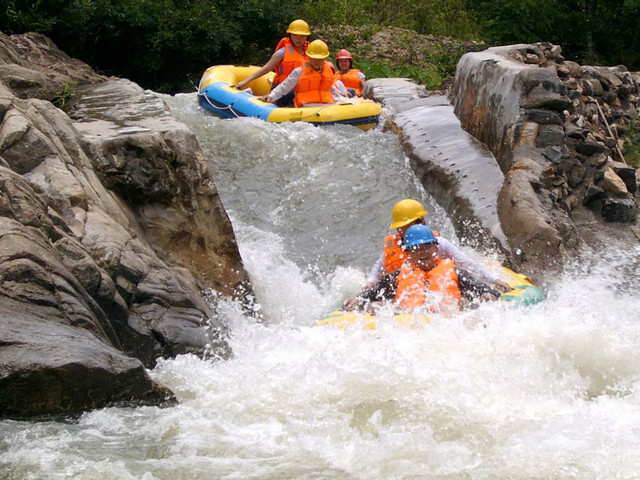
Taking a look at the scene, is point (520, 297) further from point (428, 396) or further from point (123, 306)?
point (123, 306)

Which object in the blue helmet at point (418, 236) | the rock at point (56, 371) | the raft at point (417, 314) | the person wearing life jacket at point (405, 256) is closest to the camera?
the rock at point (56, 371)

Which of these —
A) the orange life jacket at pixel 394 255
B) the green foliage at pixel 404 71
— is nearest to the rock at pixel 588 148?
the orange life jacket at pixel 394 255

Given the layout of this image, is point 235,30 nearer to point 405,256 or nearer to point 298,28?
point 298,28

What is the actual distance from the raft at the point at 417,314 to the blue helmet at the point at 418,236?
2.16ft

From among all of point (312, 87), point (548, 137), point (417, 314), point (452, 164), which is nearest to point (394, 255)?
point (417, 314)

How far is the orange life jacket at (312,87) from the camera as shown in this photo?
39.2 ft

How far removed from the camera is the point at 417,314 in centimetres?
591

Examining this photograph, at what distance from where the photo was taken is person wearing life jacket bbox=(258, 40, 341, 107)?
11836 millimetres

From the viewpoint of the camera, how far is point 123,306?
5.23 meters

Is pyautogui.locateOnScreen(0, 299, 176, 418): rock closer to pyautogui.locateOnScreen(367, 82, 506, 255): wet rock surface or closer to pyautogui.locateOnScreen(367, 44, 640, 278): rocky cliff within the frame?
pyautogui.locateOnScreen(367, 44, 640, 278): rocky cliff

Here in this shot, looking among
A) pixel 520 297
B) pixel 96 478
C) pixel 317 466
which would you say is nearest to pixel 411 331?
pixel 520 297

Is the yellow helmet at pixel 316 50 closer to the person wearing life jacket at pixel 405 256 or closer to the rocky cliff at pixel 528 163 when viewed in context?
the rocky cliff at pixel 528 163

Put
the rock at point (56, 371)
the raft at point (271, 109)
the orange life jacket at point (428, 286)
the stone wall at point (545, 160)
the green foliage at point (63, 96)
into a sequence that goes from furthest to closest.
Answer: the raft at point (271, 109) < the green foliage at point (63, 96) < the stone wall at point (545, 160) < the orange life jacket at point (428, 286) < the rock at point (56, 371)

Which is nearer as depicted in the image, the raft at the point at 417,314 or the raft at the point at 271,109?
the raft at the point at 417,314
